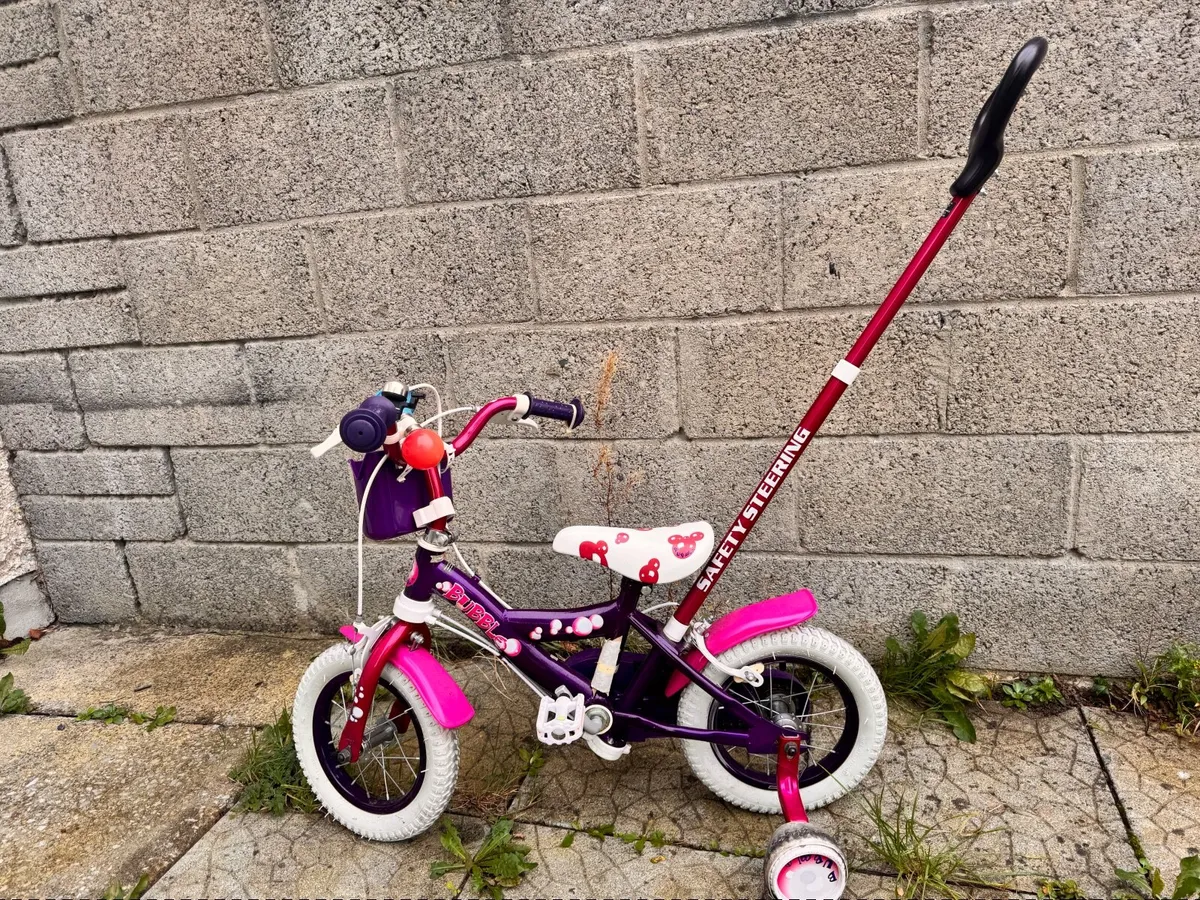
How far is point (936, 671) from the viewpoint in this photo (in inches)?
99.1

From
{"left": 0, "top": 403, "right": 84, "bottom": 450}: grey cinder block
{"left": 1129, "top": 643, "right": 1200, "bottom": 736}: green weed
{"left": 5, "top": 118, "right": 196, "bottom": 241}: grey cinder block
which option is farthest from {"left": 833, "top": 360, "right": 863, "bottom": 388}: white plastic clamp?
{"left": 0, "top": 403, "right": 84, "bottom": 450}: grey cinder block

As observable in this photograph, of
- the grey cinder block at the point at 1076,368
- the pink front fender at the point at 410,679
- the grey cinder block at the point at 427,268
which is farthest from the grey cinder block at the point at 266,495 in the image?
the grey cinder block at the point at 1076,368

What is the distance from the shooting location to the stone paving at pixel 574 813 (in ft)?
6.41

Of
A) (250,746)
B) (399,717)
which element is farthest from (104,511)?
(399,717)

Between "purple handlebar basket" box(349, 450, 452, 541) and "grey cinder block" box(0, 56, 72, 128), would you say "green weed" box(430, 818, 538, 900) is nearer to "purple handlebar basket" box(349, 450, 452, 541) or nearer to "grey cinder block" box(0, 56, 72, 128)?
"purple handlebar basket" box(349, 450, 452, 541)

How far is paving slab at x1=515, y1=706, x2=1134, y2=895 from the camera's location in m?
1.95

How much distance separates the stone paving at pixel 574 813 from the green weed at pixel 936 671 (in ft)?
0.29

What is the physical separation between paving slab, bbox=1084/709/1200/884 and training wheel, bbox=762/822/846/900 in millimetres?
840

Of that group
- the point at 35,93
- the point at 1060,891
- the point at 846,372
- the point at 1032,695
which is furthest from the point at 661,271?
the point at 35,93

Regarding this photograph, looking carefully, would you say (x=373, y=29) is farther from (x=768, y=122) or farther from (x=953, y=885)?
(x=953, y=885)

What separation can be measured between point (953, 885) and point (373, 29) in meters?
2.95

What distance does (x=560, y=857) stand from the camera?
2.02 m

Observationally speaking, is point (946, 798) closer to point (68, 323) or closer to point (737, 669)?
point (737, 669)

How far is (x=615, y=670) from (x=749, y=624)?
385 mm
